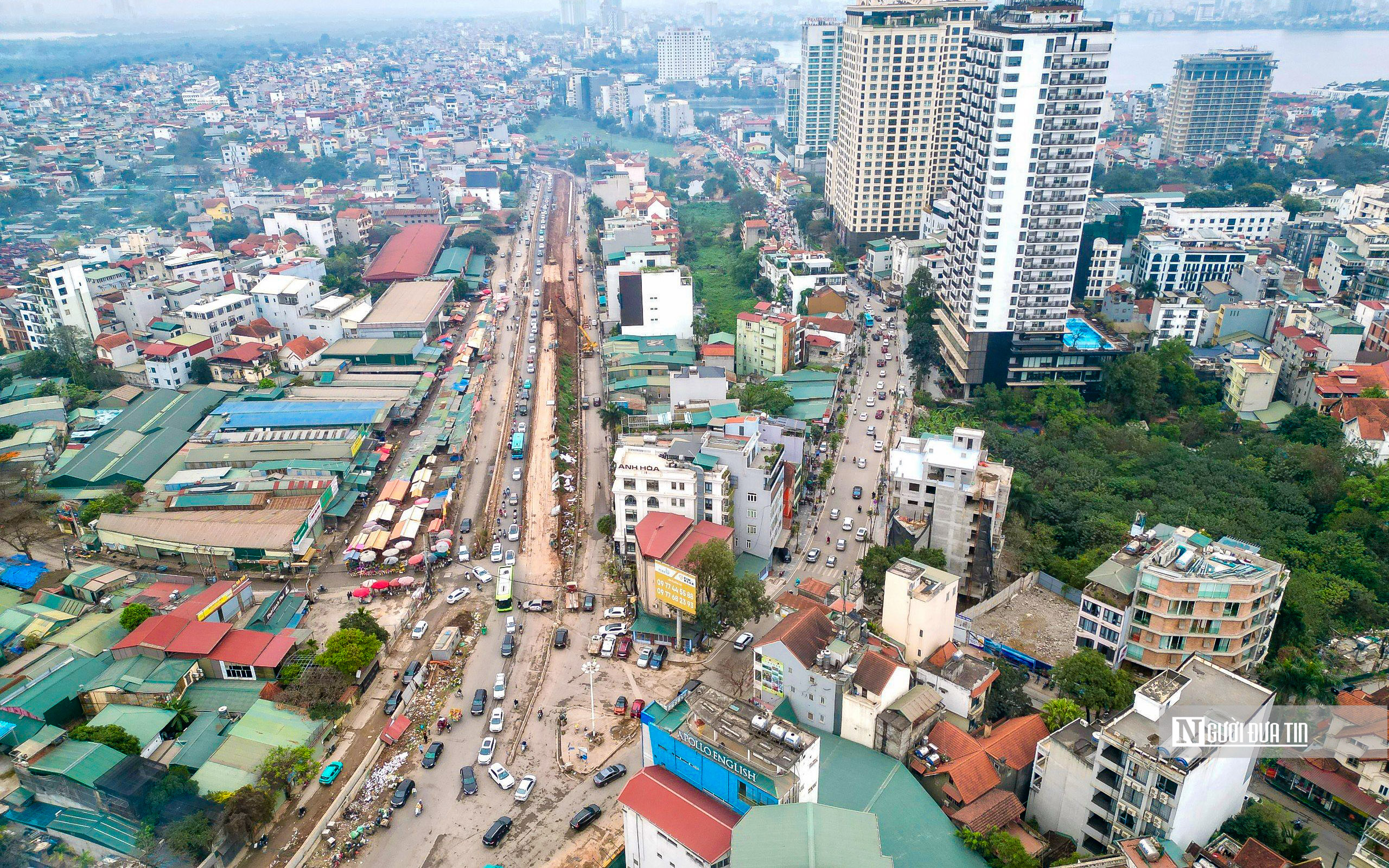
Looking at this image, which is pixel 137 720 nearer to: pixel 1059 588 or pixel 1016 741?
pixel 1016 741

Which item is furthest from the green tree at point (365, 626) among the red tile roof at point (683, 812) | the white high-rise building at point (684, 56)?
the white high-rise building at point (684, 56)

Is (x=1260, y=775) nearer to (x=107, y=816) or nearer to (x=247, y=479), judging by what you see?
(x=107, y=816)

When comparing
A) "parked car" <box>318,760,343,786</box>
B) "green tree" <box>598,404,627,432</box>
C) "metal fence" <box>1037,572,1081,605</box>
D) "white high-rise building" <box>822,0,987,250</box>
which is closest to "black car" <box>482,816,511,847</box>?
"parked car" <box>318,760,343,786</box>

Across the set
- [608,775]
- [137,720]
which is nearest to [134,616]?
[137,720]

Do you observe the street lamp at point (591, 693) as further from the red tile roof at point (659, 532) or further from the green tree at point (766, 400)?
the green tree at point (766, 400)

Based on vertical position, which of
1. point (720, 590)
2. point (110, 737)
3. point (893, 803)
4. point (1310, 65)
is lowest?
point (893, 803)

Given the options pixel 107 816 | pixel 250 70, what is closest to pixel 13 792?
pixel 107 816
